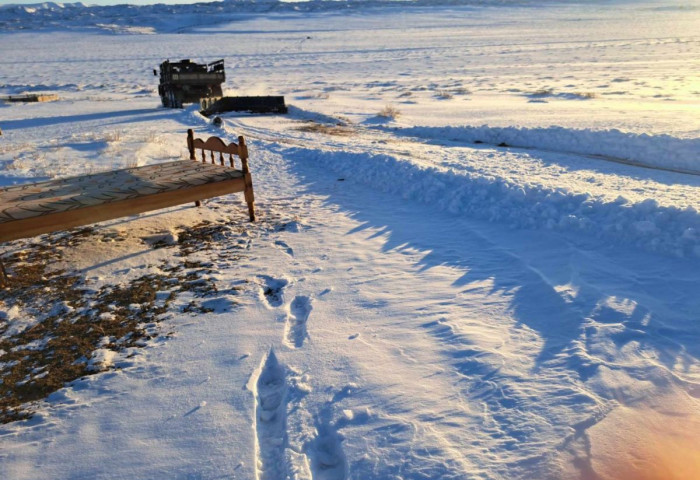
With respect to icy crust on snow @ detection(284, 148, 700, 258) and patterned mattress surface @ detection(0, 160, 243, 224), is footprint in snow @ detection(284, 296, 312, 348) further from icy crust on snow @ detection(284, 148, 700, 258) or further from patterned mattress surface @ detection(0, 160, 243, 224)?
icy crust on snow @ detection(284, 148, 700, 258)

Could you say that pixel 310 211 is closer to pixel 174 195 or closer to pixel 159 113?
pixel 174 195

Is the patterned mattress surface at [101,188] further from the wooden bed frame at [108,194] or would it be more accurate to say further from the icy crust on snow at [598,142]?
the icy crust on snow at [598,142]

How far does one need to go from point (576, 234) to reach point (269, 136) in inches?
359

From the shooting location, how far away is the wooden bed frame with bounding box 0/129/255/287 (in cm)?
457

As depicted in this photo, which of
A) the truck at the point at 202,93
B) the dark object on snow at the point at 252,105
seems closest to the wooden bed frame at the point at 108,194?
the dark object on snow at the point at 252,105

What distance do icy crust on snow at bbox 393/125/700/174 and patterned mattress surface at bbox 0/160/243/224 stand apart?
6710mm

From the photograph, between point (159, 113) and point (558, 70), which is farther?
point (558, 70)

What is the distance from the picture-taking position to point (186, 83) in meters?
20.2

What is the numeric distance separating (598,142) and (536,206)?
16.0 feet

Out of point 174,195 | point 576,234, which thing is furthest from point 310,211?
point 576,234

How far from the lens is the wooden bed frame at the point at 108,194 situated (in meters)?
4.57

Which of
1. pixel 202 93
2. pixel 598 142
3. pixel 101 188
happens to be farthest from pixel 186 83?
pixel 101 188

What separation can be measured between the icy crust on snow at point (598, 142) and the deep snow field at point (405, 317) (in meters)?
0.05

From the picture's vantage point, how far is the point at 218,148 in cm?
680
